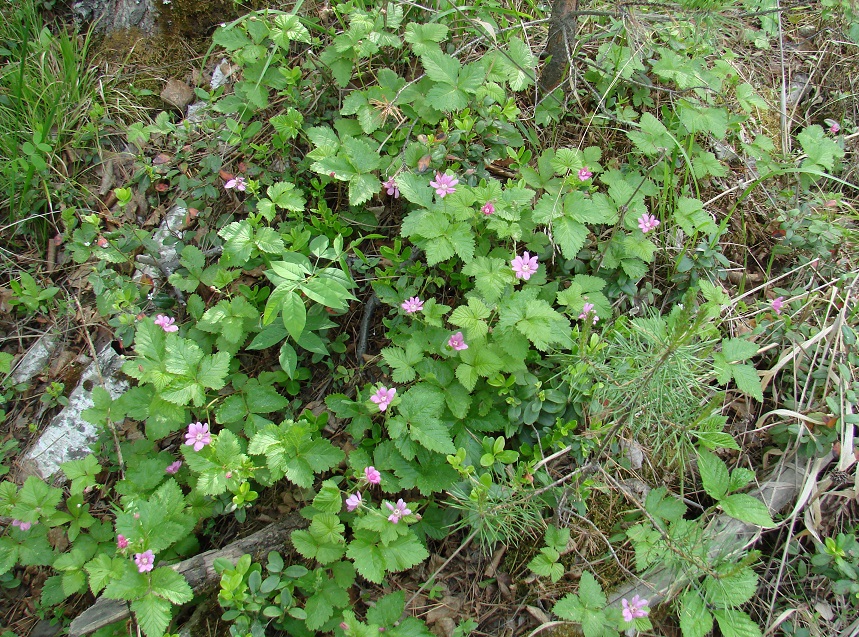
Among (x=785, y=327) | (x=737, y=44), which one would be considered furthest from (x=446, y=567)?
(x=737, y=44)

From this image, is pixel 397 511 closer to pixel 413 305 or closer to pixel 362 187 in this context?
pixel 413 305

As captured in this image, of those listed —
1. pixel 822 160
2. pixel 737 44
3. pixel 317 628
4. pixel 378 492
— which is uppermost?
pixel 737 44

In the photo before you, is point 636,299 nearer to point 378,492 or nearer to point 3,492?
point 378,492

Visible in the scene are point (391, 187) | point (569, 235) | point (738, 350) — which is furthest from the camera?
point (391, 187)

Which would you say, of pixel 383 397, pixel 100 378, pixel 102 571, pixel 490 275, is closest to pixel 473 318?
pixel 490 275

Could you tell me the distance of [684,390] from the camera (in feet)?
7.06

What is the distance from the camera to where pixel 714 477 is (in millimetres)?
2086

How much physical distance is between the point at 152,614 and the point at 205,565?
0.26 meters

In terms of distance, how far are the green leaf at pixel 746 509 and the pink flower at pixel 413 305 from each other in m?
1.41

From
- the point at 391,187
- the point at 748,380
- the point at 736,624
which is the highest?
the point at 391,187

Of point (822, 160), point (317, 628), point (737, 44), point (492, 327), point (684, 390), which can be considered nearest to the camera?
point (317, 628)

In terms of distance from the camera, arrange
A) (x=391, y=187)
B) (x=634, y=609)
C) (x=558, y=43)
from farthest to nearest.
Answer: (x=558, y=43), (x=391, y=187), (x=634, y=609)

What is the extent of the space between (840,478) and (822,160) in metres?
1.56

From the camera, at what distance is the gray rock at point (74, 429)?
2.75m
